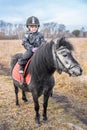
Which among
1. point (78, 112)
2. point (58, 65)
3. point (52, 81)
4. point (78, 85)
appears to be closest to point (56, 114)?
point (78, 112)

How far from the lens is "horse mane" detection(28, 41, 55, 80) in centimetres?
530

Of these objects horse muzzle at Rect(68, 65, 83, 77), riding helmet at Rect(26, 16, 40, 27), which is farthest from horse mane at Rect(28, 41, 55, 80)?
riding helmet at Rect(26, 16, 40, 27)

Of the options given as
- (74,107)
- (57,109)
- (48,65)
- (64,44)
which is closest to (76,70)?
(64,44)

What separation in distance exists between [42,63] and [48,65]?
14 centimetres

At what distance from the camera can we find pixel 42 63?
5.47 m

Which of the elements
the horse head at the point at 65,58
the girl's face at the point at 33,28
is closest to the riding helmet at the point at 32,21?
the girl's face at the point at 33,28

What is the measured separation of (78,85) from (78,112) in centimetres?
205

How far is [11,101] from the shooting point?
7.58m

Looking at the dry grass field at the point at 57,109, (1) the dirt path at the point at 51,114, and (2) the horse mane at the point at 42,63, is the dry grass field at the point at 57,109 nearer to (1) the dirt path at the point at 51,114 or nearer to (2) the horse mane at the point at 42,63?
(1) the dirt path at the point at 51,114

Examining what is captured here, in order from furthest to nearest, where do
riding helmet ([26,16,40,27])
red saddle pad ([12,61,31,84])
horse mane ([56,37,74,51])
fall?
riding helmet ([26,16,40,27]) < red saddle pad ([12,61,31,84]) < horse mane ([56,37,74,51])

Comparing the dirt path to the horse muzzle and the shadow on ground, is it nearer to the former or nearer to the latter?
the shadow on ground

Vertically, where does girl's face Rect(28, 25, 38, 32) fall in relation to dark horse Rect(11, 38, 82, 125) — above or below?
above

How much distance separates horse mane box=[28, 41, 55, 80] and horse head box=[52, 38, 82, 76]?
0.48 ft

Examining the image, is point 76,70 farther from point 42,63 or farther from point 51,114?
point 51,114
